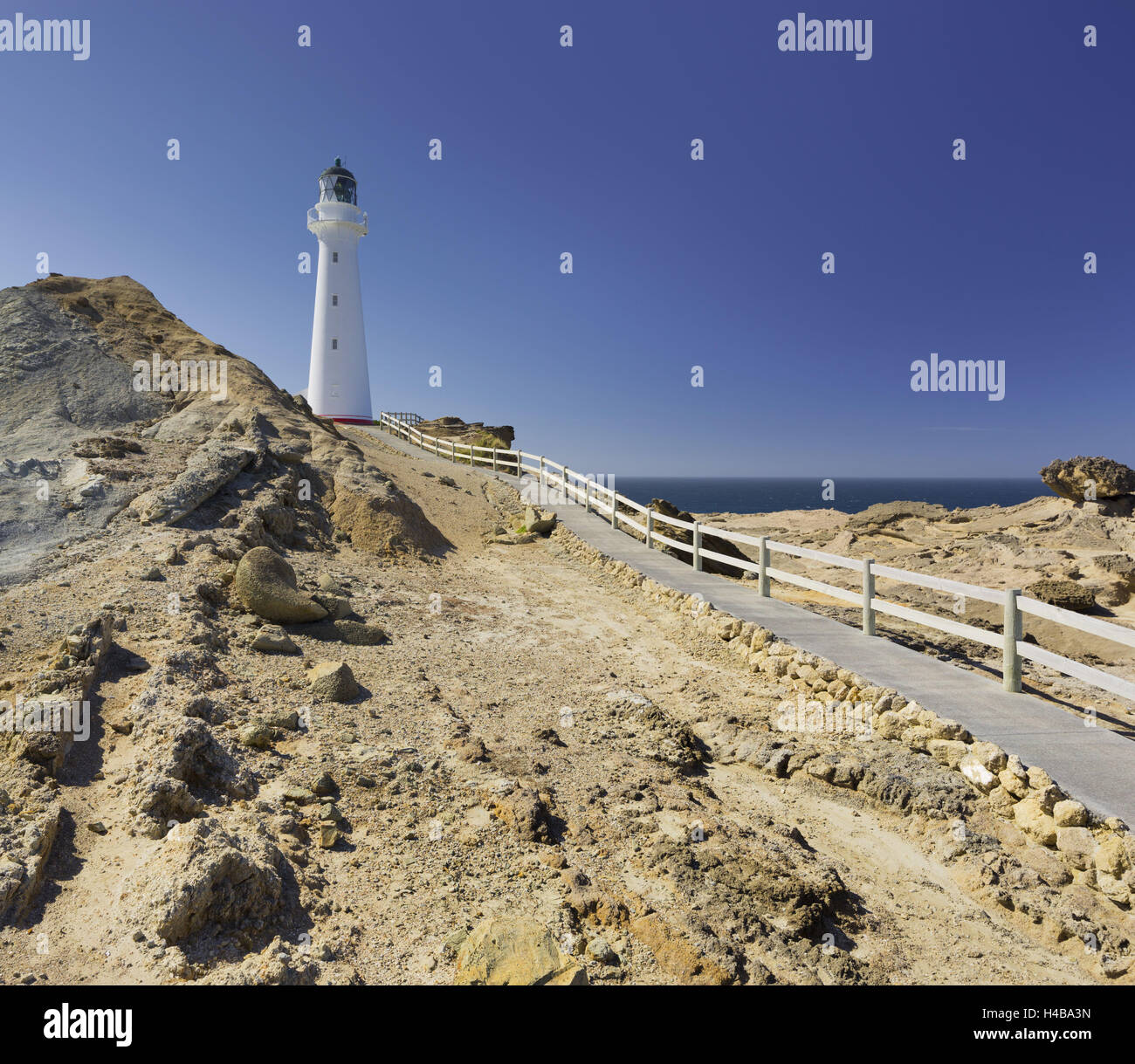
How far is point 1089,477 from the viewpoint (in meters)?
19.1

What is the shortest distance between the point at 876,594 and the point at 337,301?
3327 centimetres

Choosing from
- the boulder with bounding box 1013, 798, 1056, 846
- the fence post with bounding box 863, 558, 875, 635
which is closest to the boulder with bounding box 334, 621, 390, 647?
the fence post with bounding box 863, 558, 875, 635

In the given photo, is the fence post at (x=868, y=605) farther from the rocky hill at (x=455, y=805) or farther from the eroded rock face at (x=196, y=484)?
the eroded rock face at (x=196, y=484)

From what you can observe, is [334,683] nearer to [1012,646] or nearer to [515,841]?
[515,841]

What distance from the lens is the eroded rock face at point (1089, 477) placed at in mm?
18516

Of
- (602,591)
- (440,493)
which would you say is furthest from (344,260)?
(602,591)

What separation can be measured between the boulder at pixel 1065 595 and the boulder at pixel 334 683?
13594mm

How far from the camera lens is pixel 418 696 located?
20.0 feet

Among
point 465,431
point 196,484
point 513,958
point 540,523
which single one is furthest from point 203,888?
point 465,431

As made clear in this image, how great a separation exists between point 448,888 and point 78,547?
7410mm

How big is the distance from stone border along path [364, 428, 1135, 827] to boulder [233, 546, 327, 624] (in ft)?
17.5

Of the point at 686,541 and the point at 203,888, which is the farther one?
the point at 686,541

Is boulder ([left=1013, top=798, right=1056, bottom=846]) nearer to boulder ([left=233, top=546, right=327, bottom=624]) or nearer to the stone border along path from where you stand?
the stone border along path
